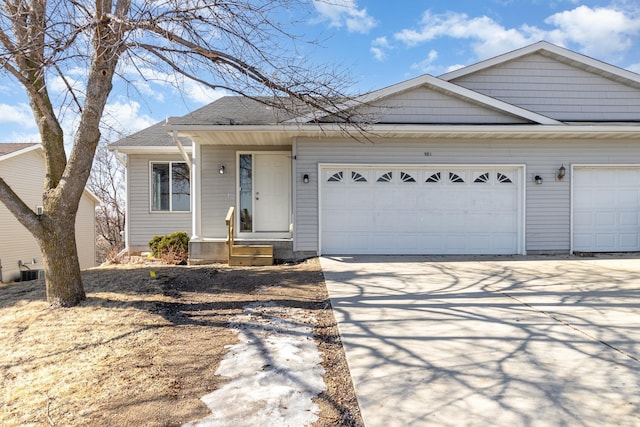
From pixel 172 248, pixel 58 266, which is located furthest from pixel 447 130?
pixel 58 266

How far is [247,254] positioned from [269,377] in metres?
5.67

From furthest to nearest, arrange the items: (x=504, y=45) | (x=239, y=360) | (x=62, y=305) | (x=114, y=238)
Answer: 1. (x=114, y=238)
2. (x=504, y=45)
3. (x=62, y=305)
4. (x=239, y=360)

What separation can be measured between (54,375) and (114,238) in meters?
27.2

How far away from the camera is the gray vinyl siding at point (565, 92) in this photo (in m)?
9.84

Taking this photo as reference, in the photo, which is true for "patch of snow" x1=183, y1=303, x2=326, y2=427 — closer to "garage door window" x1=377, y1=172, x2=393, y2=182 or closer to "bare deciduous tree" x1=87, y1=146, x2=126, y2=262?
"garage door window" x1=377, y1=172, x2=393, y2=182

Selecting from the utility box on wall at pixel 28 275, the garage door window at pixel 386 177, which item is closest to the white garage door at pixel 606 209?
the garage door window at pixel 386 177

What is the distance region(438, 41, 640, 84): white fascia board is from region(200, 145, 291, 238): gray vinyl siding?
16.7ft

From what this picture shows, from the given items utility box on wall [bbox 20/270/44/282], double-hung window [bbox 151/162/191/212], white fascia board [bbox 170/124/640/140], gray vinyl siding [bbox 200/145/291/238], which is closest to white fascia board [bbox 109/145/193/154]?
double-hung window [bbox 151/162/191/212]

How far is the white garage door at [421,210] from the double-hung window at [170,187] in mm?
4965

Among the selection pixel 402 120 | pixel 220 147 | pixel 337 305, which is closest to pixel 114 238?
pixel 220 147

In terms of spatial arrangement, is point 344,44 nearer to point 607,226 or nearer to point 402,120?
point 402,120

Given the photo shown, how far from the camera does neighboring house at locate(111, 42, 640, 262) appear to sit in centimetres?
873

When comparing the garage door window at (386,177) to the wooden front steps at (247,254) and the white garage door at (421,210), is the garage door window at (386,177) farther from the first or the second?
the wooden front steps at (247,254)

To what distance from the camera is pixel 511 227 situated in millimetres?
9203
